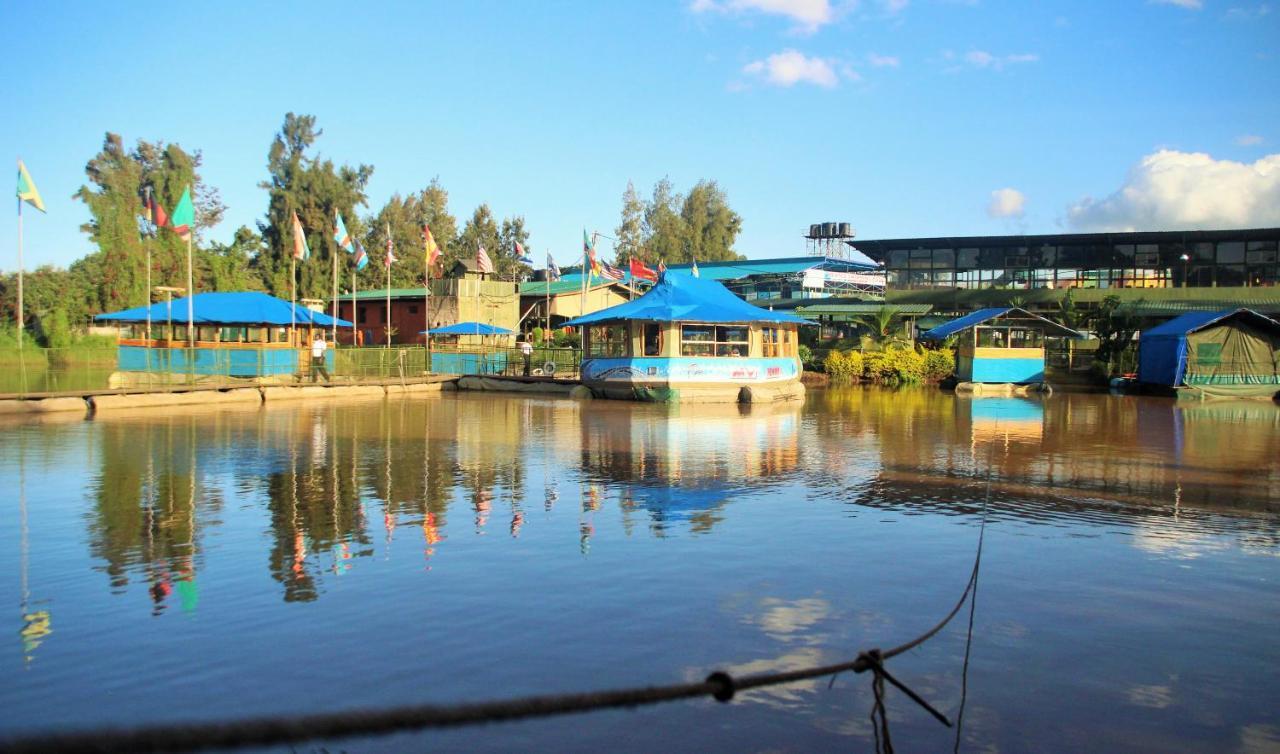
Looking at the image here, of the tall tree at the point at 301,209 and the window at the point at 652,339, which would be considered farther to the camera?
the tall tree at the point at 301,209

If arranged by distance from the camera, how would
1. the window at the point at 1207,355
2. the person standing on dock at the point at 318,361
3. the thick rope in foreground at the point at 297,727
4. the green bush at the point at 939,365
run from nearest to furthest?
the thick rope in foreground at the point at 297,727 < the person standing on dock at the point at 318,361 < the window at the point at 1207,355 < the green bush at the point at 939,365

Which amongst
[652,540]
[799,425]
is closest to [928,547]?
[652,540]

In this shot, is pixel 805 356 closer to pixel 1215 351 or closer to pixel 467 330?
pixel 467 330

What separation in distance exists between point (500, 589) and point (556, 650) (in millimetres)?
1819

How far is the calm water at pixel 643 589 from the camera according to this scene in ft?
21.4

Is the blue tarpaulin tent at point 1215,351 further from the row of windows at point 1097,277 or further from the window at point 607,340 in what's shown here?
the window at point 607,340

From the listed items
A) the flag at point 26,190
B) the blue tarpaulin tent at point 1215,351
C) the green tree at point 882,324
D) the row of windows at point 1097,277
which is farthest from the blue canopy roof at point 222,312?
the row of windows at point 1097,277

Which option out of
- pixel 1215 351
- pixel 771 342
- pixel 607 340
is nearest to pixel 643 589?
pixel 607 340

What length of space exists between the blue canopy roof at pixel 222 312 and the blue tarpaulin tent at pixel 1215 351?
1363 inches

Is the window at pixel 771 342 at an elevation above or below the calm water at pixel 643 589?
above

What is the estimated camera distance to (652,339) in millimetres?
34156

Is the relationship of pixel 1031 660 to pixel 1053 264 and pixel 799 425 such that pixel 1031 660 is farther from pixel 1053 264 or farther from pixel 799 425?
pixel 1053 264

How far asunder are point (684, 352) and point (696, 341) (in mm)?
633

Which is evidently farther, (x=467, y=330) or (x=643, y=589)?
(x=467, y=330)
